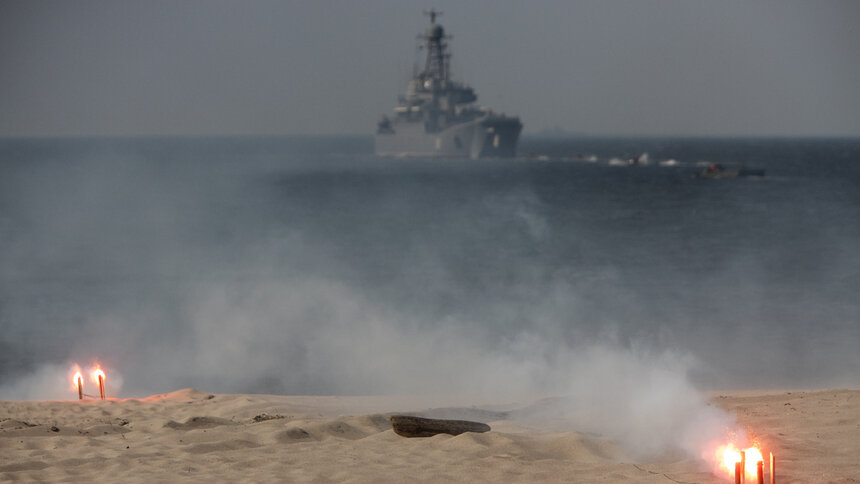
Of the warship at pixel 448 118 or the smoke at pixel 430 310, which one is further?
the warship at pixel 448 118

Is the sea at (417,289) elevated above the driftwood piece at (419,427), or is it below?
below

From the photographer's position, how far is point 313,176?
118 metres

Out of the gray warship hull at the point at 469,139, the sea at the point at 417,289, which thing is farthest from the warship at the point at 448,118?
the sea at the point at 417,289

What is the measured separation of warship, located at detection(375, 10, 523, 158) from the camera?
481 ft

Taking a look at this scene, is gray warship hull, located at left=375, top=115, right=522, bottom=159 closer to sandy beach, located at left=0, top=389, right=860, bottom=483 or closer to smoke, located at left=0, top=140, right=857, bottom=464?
smoke, located at left=0, top=140, right=857, bottom=464

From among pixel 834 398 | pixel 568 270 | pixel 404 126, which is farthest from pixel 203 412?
pixel 404 126

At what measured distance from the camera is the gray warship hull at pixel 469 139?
479 feet

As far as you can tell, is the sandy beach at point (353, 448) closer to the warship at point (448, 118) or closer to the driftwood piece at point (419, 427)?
the driftwood piece at point (419, 427)

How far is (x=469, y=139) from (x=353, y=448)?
461ft

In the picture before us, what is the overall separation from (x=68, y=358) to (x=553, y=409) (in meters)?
15.2

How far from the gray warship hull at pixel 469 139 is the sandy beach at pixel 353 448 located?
13570 centimetres

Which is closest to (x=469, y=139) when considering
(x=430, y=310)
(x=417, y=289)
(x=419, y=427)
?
(x=417, y=289)

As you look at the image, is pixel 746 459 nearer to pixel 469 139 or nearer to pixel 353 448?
pixel 353 448

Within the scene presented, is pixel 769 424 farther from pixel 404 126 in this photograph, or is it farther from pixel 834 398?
pixel 404 126
